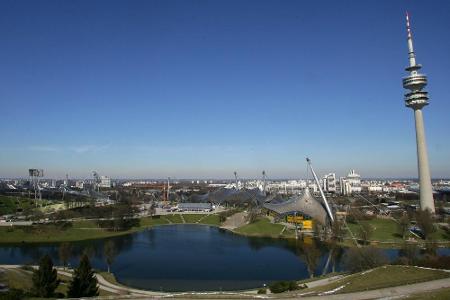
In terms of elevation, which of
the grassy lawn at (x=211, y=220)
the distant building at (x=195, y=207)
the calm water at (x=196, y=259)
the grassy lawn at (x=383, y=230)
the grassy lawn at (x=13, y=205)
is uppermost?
the grassy lawn at (x=13, y=205)

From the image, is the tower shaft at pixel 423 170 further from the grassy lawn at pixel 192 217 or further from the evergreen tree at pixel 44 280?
the evergreen tree at pixel 44 280

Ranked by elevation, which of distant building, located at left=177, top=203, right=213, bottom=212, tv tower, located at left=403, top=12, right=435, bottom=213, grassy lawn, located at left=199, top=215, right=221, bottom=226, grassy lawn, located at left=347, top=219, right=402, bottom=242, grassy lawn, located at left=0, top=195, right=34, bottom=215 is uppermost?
tv tower, located at left=403, top=12, right=435, bottom=213

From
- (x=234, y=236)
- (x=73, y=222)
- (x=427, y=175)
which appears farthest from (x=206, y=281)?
(x=427, y=175)

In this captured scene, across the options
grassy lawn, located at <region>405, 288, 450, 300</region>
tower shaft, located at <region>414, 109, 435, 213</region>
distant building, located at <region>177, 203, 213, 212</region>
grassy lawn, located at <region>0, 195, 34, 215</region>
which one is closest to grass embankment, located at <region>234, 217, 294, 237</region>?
distant building, located at <region>177, 203, 213, 212</region>

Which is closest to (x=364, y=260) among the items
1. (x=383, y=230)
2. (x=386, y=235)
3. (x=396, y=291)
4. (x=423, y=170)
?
(x=396, y=291)

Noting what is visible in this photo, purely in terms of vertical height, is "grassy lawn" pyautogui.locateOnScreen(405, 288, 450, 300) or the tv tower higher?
the tv tower

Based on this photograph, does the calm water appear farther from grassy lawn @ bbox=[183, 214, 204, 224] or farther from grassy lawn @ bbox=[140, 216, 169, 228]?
grassy lawn @ bbox=[183, 214, 204, 224]

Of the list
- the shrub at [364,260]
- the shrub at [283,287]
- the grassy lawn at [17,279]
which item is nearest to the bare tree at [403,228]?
the shrub at [364,260]

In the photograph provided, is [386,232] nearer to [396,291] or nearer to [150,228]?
[150,228]
